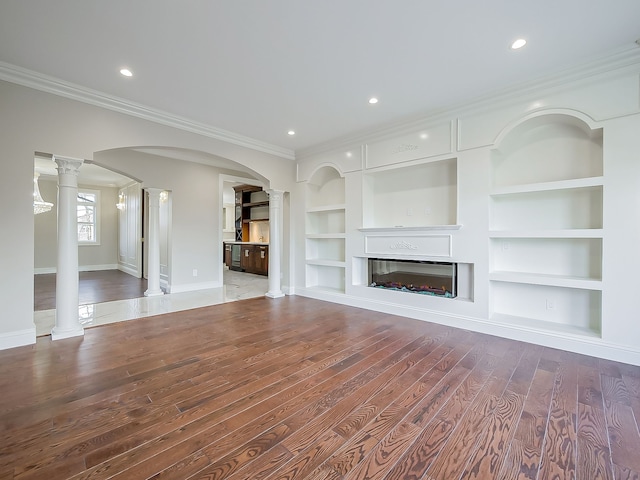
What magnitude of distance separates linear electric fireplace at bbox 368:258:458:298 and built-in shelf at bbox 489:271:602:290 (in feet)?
1.91

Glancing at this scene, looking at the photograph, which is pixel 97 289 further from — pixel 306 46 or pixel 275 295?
pixel 306 46

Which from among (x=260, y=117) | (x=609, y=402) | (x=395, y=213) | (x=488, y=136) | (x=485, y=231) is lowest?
(x=609, y=402)

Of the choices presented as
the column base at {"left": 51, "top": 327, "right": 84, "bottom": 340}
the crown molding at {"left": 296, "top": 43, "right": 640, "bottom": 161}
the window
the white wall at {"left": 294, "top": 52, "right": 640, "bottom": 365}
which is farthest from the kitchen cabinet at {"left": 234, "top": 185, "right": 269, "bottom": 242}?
the column base at {"left": 51, "top": 327, "right": 84, "bottom": 340}

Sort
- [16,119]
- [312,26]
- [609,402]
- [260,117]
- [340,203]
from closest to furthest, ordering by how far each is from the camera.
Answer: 1. [609,402]
2. [312,26]
3. [16,119]
4. [260,117]
5. [340,203]

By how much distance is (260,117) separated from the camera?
4066 millimetres

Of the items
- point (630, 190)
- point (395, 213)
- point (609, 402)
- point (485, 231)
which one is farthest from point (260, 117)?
point (609, 402)

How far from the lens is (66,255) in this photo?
10.9 ft

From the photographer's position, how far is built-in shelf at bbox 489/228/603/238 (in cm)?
285

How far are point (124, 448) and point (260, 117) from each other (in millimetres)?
3811

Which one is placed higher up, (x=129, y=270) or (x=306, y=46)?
(x=306, y=46)

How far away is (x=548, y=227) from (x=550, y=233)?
325mm

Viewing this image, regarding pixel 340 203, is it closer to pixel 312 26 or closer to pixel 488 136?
pixel 488 136

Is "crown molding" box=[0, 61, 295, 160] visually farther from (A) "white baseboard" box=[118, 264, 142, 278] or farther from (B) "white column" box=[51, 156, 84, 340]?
(A) "white baseboard" box=[118, 264, 142, 278]

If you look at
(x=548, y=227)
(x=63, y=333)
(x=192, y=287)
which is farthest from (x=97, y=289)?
(x=548, y=227)
